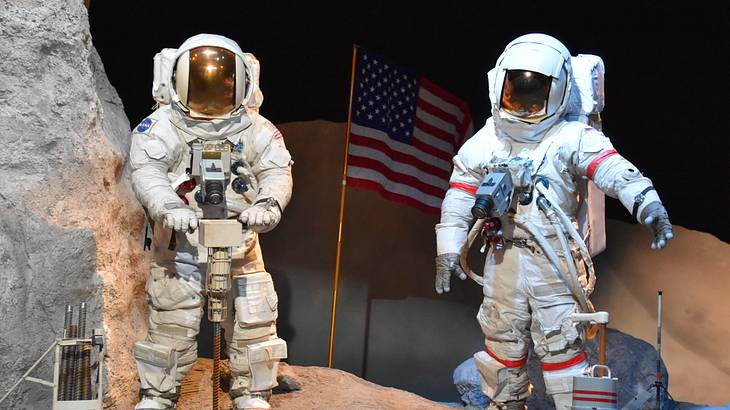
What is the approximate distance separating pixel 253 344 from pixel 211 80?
1145 mm

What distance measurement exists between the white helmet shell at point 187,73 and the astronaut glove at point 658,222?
1712mm

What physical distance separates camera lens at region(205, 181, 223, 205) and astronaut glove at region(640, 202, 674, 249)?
64.6 inches

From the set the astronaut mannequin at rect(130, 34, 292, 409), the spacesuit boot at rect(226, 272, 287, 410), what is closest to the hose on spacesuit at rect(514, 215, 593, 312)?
the astronaut mannequin at rect(130, 34, 292, 409)

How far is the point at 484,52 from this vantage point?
575cm

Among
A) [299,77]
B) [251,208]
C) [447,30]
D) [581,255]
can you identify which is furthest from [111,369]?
[447,30]

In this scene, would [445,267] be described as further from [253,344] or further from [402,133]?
[402,133]

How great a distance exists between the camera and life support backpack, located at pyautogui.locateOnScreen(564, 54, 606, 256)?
4023 millimetres

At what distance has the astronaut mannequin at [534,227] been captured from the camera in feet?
12.6

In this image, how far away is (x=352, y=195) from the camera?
6234 millimetres

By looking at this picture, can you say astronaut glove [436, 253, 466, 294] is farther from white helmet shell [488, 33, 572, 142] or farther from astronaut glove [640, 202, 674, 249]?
astronaut glove [640, 202, 674, 249]

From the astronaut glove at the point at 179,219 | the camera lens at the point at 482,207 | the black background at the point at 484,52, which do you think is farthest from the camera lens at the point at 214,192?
the black background at the point at 484,52

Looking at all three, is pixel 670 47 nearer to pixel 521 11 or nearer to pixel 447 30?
pixel 521 11

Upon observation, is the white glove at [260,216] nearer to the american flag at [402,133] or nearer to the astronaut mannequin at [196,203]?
the astronaut mannequin at [196,203]

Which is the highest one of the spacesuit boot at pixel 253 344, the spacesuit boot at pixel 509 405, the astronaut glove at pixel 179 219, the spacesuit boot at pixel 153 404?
the astronaut glove at pixel 179 219
